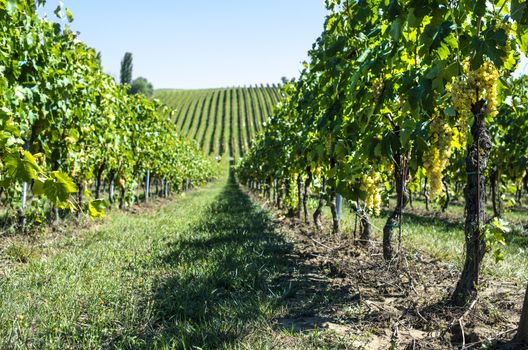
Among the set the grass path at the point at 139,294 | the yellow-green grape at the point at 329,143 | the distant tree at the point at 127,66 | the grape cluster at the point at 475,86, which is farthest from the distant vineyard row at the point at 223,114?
the grape cluster at the point at 475,86

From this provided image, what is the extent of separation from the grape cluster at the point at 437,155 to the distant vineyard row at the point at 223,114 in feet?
197

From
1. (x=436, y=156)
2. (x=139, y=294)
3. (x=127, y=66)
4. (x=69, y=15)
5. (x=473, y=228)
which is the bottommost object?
(x=139, y=294)

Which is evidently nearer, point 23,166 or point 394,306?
point 23,166

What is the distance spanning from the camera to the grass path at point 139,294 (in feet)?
9.84

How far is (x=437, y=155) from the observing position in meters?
3.04

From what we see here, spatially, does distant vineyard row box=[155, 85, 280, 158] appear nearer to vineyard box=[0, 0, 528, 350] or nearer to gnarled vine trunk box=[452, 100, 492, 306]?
vineyard box=[0, 0, 528, 350]

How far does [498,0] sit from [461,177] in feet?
38.6

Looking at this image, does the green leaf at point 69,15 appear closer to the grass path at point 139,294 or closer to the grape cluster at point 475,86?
the grass path at point 139,294

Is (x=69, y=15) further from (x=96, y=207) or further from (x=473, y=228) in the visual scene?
(x=473, y=228)

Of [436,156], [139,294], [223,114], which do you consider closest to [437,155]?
[436,156]

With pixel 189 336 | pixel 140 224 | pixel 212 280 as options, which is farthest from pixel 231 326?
pixel 140 224

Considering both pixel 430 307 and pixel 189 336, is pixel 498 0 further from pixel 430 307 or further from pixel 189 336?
pixel 189 336

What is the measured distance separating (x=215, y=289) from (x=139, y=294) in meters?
0.74

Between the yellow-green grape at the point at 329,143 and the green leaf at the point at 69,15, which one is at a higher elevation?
the green leaf at the point at 69,15
